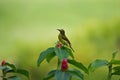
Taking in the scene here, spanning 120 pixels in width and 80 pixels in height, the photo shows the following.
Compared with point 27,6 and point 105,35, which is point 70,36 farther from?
point 27,6

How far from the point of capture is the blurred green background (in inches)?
81.7

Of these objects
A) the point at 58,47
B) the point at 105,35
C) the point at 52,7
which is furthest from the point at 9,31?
the point at 58,47

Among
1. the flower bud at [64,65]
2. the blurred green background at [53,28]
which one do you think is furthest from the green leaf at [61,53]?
the blurred green background at [53,28]

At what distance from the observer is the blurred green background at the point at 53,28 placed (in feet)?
6.81

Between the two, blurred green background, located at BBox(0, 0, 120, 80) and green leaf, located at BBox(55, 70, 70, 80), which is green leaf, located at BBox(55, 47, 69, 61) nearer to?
green leaf, located at BBox(55, 70, 70, 80)

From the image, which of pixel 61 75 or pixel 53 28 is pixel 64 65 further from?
pixel 53 28

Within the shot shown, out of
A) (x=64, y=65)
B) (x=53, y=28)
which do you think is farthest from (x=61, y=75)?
(x=53, y=28)

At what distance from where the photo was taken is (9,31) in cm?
242

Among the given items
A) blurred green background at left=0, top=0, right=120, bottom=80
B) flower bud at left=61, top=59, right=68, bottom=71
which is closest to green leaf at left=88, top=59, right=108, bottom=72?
flower bud at left=61, top=59, right=68, bottom=71

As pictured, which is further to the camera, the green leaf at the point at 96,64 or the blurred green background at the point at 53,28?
the blurred green background at the point at 53,28

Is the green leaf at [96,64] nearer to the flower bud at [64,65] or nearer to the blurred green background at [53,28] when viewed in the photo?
the flower bud at [64,65]

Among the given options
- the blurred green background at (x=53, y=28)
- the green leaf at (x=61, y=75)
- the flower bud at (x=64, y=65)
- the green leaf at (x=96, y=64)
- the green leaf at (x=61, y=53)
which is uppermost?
the blurred green background at (x=53, y=28)

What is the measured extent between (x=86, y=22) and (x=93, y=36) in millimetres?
180

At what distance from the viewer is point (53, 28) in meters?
Result: 2.40
